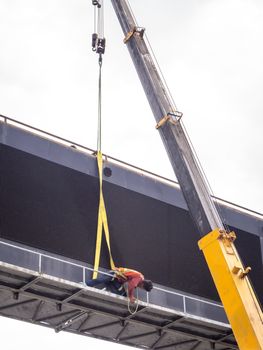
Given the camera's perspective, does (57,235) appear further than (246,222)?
No

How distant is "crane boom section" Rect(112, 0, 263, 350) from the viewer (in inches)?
893

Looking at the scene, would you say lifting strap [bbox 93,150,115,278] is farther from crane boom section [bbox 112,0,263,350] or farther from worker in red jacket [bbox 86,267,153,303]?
crane boom section [bbox 112,0,263,350]

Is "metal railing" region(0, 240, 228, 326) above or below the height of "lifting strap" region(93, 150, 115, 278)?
below

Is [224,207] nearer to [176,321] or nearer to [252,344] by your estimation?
[176,321]

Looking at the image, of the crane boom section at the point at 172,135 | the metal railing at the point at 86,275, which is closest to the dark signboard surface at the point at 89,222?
the metal railing at the point at 86,275

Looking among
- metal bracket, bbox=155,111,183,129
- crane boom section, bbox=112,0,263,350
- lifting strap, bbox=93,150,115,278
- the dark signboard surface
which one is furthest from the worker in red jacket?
metal bracket, bbox=155,111,183,129

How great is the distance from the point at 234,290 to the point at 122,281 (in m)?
4.66

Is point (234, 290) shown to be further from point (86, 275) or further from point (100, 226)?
point (100, 226)

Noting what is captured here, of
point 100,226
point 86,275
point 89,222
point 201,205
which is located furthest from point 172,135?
point 86,275

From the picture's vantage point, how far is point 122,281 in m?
26.4

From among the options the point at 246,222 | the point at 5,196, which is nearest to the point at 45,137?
the point at 5,196

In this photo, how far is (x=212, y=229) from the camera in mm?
24781

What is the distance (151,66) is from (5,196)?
7.09 m

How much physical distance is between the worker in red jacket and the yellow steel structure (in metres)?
2.60
